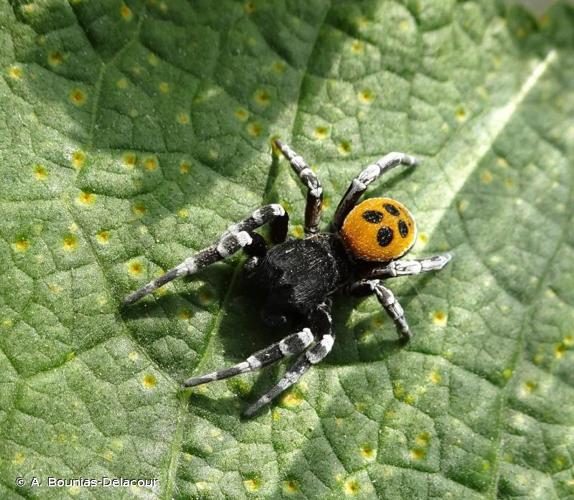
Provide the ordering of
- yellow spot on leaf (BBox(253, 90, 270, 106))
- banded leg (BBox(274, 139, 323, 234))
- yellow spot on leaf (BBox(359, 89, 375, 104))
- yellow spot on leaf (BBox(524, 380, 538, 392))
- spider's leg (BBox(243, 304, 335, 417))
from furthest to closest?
yellow spot on leaf (BBox(359, 89, 375, 104)), yellow spot on leaf (BBox(253, 90, 270, 106)), yellow spot on leaf (BBox(524, 380, 538, 392)), banded leg (BBox(274, 139, 323, 234)), spider's leg (BBox(243, 304, 335, 417))

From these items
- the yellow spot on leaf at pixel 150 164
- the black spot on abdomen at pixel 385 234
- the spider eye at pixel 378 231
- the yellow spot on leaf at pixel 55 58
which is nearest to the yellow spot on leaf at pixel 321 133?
the spider eye at pixel 378 231

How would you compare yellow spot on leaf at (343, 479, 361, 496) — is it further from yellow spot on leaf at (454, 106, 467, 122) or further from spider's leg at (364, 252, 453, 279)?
yellow spot on leaf at (454, 106, 467, 122)

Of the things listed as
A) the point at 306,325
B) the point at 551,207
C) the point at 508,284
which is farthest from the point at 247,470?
the point at 551,207

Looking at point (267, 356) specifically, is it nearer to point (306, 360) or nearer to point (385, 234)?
point (306, 360)

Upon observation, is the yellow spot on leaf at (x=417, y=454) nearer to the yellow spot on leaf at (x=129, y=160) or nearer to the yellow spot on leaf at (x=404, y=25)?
the yellow spot on leaf at (x=129, y=160)

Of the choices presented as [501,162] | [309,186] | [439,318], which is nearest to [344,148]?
[309,186]

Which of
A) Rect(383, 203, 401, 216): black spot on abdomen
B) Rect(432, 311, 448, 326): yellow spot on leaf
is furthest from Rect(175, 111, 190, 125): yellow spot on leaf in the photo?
Rect(432, 311, 448, 326): yellow spot on leaf

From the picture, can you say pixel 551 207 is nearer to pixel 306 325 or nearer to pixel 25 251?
pixel 306 325
